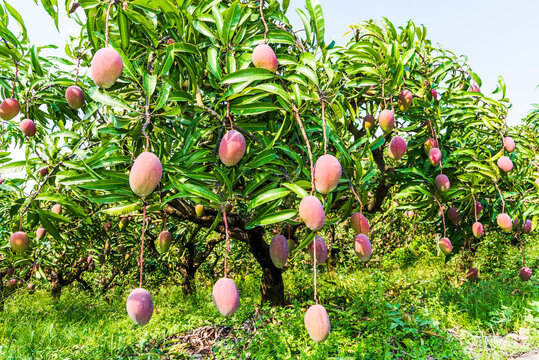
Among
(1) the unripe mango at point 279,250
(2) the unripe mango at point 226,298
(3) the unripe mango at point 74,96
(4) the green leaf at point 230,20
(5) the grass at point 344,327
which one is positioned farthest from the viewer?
(5) the grass at point 344,327

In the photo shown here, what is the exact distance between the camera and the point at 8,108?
141cm

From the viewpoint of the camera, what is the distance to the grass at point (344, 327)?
78.0 inches

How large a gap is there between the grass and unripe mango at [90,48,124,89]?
163 cm

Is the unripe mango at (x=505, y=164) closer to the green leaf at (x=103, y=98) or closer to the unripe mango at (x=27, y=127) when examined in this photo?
the green leaf at (x=103, y=98)

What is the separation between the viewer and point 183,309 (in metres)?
3.56

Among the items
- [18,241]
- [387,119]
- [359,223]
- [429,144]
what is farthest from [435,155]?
[18,241]

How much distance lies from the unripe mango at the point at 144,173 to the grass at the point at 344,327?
144cm

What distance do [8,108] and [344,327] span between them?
2.19m

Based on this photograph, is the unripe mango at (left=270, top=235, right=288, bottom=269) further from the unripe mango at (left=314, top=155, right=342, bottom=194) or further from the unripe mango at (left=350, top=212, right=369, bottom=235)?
the unripe mango at (left=314, top=155, right=342, bottom=194)

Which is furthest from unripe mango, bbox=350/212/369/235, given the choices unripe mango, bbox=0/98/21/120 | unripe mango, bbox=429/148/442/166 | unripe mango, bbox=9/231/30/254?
unripe mango, bbox=0/98/21/120

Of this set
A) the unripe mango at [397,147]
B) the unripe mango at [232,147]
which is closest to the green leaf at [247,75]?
the unripe mango at [232,147]

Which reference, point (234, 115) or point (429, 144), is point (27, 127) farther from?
point (429, 144)

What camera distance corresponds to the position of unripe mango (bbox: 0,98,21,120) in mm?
1399

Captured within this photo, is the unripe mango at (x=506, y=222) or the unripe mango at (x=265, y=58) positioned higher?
the unripe mango at (x=265, y=58)
